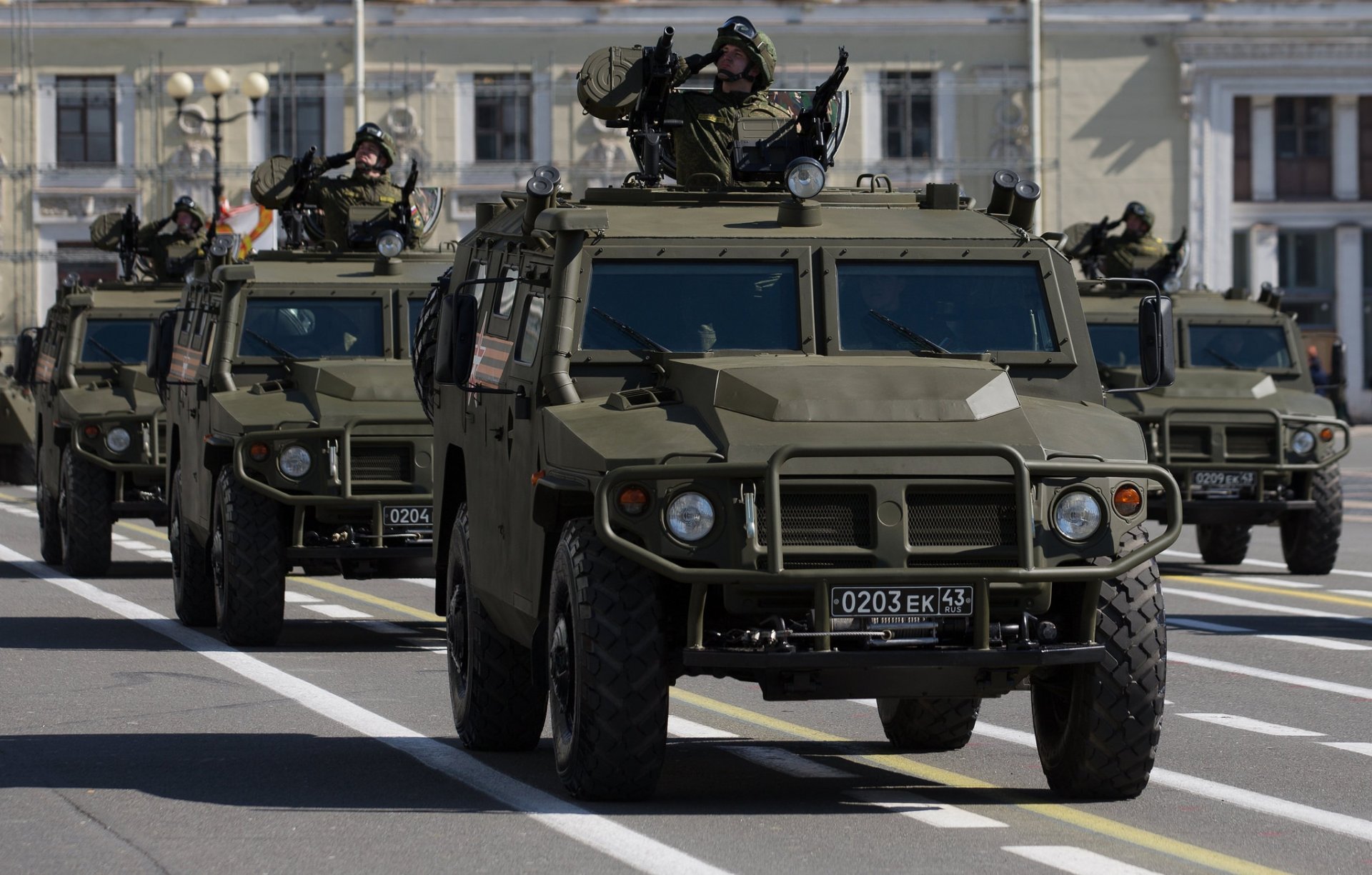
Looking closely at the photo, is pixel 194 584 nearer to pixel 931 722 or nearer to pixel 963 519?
pixel 931 722

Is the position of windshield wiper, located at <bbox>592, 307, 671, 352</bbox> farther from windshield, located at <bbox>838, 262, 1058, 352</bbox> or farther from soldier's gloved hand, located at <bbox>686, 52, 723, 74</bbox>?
soldier's gloved hand, located at <bbox>686, 52, 723, 74</bbox>

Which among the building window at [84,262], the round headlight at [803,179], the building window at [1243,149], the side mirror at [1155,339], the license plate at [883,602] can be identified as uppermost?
the building window at [1243,149]

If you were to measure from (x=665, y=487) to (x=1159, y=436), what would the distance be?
12639 mm

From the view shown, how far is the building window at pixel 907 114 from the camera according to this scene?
6056 cm

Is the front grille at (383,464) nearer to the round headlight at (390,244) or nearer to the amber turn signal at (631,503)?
the round headlight at (390,244)

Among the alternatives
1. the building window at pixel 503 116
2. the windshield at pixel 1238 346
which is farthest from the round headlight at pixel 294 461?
the building window at pixel 503 116

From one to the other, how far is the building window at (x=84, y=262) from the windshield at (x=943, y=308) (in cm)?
5120

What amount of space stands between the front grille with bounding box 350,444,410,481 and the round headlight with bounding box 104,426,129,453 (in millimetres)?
5729

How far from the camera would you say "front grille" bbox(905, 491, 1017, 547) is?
8.52 m

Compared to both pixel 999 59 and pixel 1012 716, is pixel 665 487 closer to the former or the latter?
pixel 1012 716

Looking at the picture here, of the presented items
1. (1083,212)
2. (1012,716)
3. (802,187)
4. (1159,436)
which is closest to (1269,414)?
(1159,436)

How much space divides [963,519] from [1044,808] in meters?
1.04

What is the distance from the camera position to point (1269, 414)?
2070cm

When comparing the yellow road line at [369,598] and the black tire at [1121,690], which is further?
the yellow road line at [369,598]
